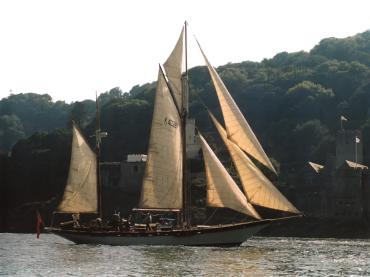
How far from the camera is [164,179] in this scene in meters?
78.9

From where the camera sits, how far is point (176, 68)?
79.6 metres

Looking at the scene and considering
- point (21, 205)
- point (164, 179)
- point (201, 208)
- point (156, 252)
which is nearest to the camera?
point (156, 252)

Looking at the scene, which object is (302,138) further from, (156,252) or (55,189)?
(156,252)

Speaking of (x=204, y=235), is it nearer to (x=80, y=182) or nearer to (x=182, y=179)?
(x=182, y=179)

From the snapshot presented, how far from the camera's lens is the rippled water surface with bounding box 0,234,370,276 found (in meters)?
53.8

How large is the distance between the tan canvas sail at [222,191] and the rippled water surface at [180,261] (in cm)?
361

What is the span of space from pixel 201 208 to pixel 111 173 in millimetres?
30750

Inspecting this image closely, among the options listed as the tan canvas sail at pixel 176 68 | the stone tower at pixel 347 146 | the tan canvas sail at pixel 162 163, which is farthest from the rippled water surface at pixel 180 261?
the stone tower at pixel 347 146

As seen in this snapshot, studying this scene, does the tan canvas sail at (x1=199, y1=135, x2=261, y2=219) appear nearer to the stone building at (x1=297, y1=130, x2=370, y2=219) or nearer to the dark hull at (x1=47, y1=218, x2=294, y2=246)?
the dark hull at (x1=47, y1=218, x2=294, y2=246)

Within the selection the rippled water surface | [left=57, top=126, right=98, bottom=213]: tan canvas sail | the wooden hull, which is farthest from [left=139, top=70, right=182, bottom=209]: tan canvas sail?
[left=57, top=126, right=98, bottom=213]: tan canvas sail

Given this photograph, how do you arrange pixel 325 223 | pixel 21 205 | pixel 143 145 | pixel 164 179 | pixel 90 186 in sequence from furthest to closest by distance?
pixel 143 145, pixel 21 205, pixel 325 223, pixel 90 186, pixel 164 179

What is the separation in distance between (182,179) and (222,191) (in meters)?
6.35

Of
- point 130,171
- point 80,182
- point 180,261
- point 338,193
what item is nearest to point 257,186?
point 180,261

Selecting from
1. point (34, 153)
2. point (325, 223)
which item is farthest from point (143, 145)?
point (325, 223)
